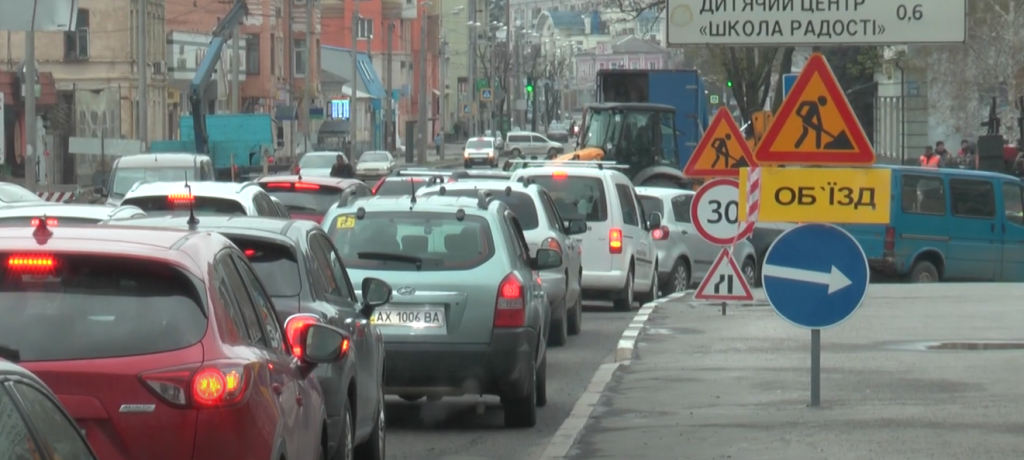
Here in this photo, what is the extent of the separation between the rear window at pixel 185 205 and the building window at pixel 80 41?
4789cm

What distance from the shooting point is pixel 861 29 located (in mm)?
10453

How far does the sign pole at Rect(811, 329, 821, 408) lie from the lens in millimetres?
10555

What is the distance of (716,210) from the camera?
1688 cm

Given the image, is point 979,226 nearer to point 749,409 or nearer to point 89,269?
point 749,409

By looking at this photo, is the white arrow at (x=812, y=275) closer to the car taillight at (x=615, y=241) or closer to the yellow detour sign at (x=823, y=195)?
the yellow detour sign at (x=823, y=195)

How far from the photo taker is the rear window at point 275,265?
8.19 m

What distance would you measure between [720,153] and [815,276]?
23.2 ft

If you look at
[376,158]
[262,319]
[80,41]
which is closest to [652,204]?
[262,319]

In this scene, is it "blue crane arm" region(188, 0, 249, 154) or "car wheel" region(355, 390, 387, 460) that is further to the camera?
"blue crane arm" region(188, 0, 249, 154)

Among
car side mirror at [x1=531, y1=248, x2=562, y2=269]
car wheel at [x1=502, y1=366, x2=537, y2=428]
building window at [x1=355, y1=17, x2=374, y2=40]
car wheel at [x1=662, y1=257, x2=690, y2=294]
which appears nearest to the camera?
car wheel at [x1=502, y1=366, x2=537, y2=428]

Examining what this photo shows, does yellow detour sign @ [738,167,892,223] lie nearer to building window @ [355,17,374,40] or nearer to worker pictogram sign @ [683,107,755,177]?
worker pictogram sign @ [683,107,755,177]

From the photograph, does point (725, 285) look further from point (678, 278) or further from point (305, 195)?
point (678, 278)

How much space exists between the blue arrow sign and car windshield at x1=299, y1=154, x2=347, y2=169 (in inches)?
1578

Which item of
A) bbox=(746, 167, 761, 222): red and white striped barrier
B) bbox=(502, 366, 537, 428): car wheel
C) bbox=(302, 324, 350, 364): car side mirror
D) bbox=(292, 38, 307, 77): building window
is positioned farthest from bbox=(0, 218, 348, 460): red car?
bbox=(292, 38, 307, 77): building window
